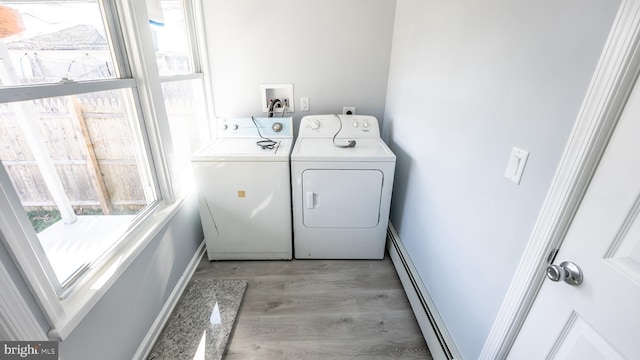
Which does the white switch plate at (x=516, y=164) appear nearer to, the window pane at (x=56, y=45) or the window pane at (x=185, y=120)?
the window pane at (x=56, y=45)

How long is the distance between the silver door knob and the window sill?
5.13 ft

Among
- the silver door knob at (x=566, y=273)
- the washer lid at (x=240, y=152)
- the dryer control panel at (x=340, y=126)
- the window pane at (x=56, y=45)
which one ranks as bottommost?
the washer lid at (x=240, y=152)

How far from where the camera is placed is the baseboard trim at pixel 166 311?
1325 mm

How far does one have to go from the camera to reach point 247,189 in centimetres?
181

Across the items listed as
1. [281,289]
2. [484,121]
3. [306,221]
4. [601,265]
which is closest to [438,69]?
[484,121]

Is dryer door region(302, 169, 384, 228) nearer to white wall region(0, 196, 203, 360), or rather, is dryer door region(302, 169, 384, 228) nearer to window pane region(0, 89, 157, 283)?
white wall region(0, 196, 203, 360)

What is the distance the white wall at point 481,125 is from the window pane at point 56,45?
1683 millimetres

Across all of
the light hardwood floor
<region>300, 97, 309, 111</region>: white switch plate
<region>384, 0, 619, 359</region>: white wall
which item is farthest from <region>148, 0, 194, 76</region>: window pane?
<region>384, 0, 619, 359</region>: white wall

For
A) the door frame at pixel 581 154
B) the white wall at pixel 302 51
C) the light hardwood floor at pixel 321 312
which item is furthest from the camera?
the white wall at pixel 302 51

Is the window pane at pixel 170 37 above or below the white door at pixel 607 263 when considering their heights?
above

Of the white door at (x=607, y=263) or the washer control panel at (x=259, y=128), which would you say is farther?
the washer control panel at (x=259, y=128)

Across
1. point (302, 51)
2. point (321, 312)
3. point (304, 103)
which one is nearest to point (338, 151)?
point (304, 103)

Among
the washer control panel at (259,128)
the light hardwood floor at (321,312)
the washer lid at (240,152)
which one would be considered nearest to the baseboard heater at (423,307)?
the light hardwood floor at (321,312)

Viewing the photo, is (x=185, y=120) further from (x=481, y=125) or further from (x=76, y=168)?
(x=481, y=125)
